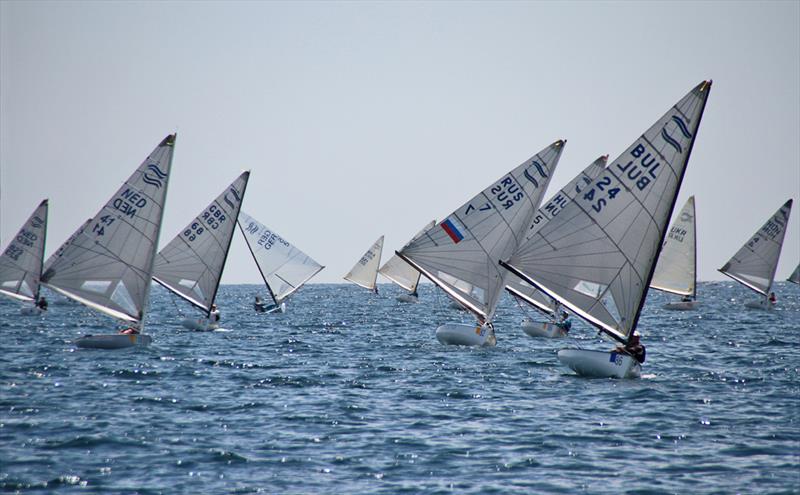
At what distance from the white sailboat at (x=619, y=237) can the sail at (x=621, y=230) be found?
33 mm

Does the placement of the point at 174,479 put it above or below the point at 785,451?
below

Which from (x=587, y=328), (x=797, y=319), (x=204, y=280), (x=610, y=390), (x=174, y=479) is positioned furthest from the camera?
(x=797, y=319)

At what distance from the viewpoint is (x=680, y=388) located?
86.1ft

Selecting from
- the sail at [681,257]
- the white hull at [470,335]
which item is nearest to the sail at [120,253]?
the white hull at [470,335]

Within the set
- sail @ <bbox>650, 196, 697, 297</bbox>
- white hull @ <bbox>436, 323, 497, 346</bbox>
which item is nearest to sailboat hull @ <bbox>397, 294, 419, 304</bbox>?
sail @ <bbox>650, 196, 697, 297</bbox>

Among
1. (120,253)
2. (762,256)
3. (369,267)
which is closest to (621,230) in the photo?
(120,253)

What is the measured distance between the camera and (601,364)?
28.1m

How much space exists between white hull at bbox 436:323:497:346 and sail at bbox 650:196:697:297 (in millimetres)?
44731

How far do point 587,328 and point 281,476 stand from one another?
43389 mm

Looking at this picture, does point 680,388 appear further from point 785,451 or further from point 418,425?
point 418,425

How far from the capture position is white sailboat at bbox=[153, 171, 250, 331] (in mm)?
47947

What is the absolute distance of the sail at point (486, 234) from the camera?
37.8m

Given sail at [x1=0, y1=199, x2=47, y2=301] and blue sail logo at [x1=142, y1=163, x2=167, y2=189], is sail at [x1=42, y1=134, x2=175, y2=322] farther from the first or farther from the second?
sail at [x1=0, y1=199, x2=47, y2=301]

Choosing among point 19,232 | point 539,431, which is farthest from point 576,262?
point 19,232
